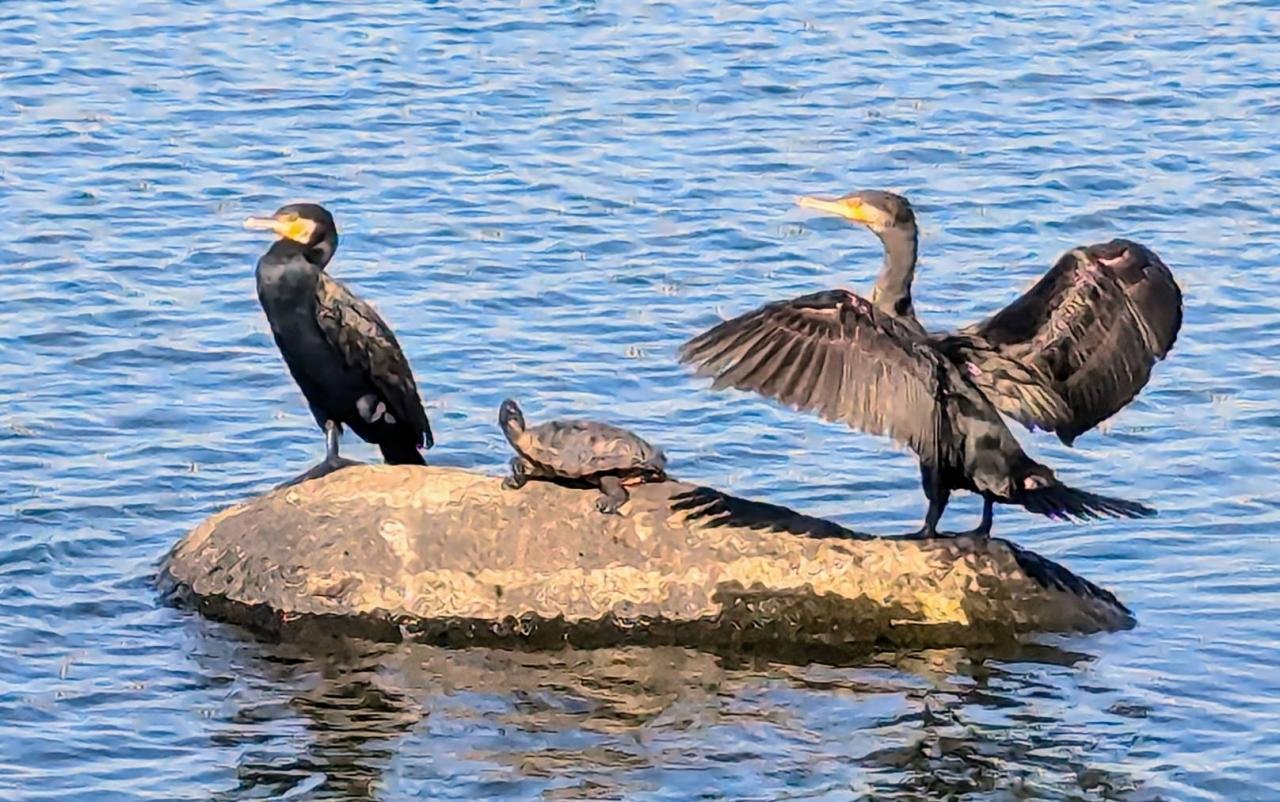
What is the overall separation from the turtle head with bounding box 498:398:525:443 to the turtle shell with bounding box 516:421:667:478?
73 millimetres

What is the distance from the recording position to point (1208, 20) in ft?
57.3

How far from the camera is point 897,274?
8445 millimetres

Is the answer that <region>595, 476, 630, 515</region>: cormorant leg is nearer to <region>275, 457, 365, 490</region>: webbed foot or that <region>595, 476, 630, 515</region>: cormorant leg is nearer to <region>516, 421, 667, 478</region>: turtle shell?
<region>516, 421, 667, 478</region>: turtle shell

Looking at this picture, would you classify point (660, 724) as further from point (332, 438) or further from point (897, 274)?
point (332, 438)

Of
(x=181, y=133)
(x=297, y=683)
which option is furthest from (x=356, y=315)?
(x=181, y=133)

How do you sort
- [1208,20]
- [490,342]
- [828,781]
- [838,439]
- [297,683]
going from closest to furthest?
[828,781] → [297,683] → [838,439] → [490,342] → [1208,20]

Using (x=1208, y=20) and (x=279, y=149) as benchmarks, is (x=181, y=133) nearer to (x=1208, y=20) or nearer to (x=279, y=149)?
(x=279, y=149)

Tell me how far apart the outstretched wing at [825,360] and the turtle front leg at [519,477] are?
0.85m

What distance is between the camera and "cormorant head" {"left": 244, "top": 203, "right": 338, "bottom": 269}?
908cm

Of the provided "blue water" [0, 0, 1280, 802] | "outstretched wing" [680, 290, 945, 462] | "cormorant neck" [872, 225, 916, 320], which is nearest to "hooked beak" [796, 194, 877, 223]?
"cormorant neck" [872, 225, 916, 320]

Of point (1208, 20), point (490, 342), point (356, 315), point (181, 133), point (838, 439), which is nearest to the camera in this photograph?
point (356, 315)

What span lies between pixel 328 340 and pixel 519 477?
3.38ft

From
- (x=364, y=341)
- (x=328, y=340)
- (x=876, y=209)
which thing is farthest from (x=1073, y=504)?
(x=328, y=340)

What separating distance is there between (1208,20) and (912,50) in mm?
2317
